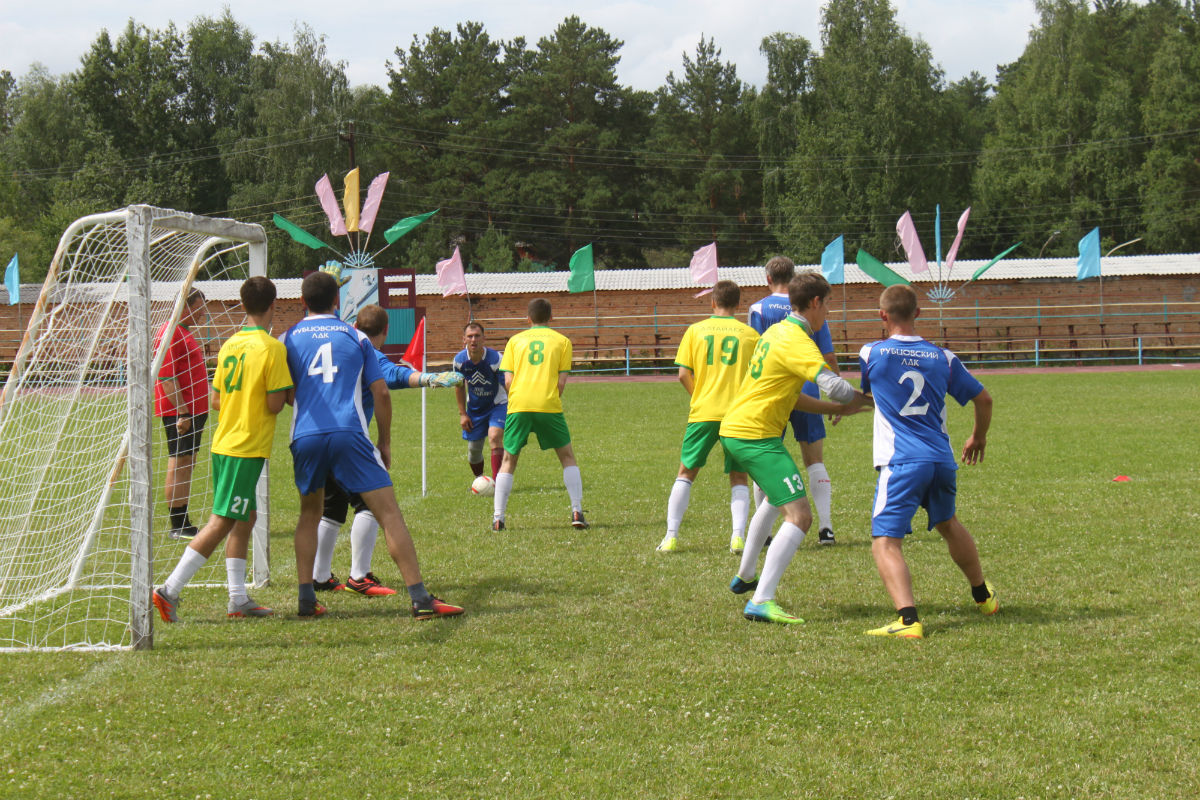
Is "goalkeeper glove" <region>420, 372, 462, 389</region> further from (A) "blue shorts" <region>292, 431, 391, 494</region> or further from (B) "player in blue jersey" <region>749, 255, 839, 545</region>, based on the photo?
(B) "player in blue jersey" <region>749, 255, 839, 545</region>

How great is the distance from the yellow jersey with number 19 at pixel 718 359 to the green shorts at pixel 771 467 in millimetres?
1582

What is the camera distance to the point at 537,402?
9.00 meters

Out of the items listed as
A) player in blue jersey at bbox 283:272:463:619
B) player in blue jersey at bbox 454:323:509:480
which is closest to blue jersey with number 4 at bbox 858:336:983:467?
player in blue jersey at bbox 283:272:463:619

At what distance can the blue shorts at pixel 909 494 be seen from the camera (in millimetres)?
5488

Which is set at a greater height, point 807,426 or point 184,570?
point 807,426

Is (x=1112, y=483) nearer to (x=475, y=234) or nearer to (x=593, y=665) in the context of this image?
(x=593, y=665)

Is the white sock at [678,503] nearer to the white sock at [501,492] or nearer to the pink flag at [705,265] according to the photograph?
the white sock at [501,492]

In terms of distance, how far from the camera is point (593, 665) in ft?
16.6

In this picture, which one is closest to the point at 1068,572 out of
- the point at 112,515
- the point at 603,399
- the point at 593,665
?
the point at 593,665

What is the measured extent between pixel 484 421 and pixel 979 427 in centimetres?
627

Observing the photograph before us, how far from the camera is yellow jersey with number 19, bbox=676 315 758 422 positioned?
754 centimetres

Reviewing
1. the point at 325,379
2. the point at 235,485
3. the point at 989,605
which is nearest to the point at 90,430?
the point at 235,485

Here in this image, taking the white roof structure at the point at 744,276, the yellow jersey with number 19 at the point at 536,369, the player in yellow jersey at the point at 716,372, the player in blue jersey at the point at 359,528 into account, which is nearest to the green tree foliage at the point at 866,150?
the white roof structure at the point at 744,276

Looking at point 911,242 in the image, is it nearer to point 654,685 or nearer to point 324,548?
point 324,548
